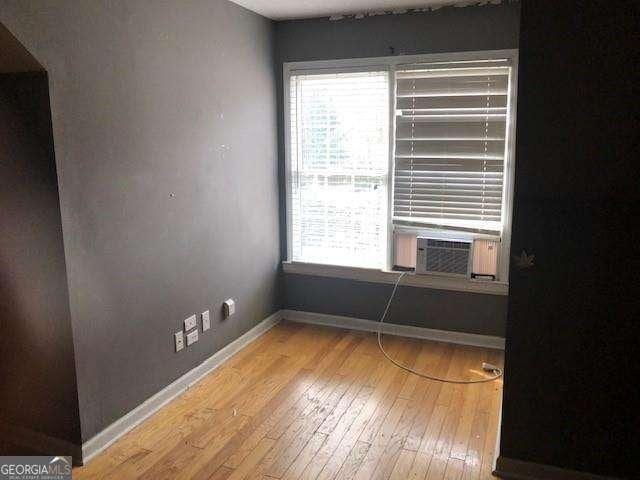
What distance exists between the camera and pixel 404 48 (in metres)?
3.69

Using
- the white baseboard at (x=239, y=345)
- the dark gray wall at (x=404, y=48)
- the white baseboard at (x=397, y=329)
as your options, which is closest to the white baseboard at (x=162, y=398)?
the white baseboard at (x=239, y=345)

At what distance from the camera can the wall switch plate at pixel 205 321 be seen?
3341 mm

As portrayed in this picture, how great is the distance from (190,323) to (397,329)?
64.5 inches

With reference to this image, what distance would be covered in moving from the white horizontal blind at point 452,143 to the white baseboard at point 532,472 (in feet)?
5.66

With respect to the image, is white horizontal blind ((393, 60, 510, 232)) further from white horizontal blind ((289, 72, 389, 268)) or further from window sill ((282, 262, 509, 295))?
window sill ((282, 262, 509, 295))

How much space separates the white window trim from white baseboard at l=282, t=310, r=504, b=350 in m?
0.34

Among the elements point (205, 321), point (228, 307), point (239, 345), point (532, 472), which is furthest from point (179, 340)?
point (532, 472)

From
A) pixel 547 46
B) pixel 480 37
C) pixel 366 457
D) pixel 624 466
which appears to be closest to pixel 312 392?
pixel 366 457

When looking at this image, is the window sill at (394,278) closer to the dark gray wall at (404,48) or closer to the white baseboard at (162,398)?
the dark gray wall at (404,48)

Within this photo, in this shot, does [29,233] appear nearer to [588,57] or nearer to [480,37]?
[588,57]

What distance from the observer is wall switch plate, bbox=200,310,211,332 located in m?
3.34

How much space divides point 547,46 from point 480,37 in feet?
5.04

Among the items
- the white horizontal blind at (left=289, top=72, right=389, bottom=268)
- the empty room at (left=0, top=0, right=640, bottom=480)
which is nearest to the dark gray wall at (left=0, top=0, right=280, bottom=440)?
the empty room at (left=0, top=0, right=640, bottom=480)

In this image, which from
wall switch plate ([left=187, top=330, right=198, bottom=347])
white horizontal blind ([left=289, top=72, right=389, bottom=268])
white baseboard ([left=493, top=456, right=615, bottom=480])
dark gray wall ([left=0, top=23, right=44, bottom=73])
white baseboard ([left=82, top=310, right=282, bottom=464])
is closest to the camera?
dark gray wall ([left=0, top=23, right=44, bottom=73])
